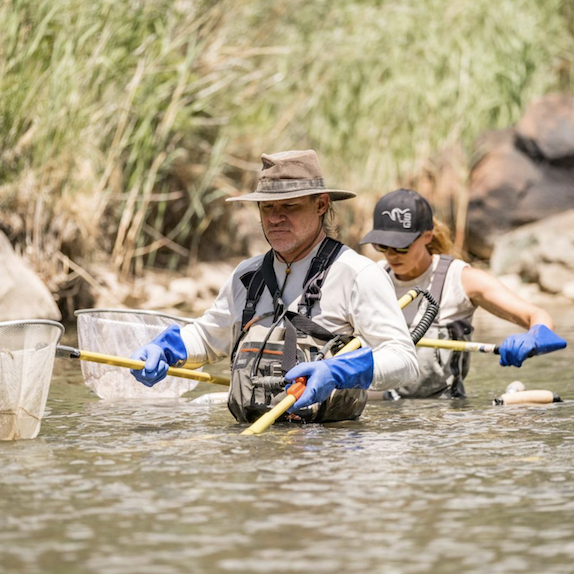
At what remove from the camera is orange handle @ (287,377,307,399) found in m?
4.55

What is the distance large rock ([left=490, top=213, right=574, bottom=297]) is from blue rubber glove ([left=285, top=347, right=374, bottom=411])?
29.3 feet

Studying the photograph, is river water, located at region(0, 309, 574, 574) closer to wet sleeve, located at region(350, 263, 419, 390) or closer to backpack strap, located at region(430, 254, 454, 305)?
wet sleeve, located at region(350, 263, 419, 390)

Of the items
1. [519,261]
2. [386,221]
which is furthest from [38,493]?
[519,261]

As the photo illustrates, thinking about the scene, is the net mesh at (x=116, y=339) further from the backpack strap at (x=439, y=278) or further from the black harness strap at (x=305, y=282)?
the backpack strap at (x=439, y=278)

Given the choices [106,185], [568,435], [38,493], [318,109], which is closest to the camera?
[38,493]

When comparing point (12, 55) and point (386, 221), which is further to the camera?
point (12, 55)

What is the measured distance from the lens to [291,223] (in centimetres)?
488

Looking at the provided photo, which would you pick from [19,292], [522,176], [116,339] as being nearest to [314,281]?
[116,339]

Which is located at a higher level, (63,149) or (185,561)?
(63,149)

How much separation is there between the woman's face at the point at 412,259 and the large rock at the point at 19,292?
3.71m

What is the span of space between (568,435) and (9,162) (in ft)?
19.3

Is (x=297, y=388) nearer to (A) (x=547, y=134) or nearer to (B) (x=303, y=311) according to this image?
(B) (x=303, y=311)

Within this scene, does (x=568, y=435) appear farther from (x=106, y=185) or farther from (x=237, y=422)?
(x=106, y=185)

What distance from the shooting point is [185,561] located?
2973 millimetres
